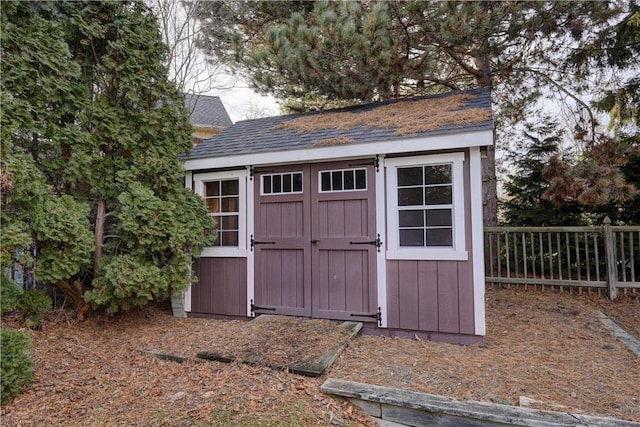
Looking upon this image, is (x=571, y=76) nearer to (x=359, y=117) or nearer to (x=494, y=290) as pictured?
(x=494, y=290)

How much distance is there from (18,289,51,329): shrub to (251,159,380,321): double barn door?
2.34m

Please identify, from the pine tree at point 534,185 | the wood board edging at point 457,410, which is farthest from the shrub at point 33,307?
the pine tree at point 534,185

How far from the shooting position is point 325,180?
4.45 m

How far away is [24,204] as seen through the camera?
3.46m

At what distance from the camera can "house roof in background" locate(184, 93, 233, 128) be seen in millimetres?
10875

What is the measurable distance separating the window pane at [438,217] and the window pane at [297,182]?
1.62m

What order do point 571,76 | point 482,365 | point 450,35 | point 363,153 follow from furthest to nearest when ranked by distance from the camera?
1. point 571,76
2. point 450,35
3. point 363,153
4. point 482,365

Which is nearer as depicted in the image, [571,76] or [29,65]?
[29,65]

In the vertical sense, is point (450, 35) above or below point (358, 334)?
above

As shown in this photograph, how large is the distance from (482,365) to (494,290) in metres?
3.56

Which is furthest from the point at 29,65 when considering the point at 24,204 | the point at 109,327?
the point at 109,327

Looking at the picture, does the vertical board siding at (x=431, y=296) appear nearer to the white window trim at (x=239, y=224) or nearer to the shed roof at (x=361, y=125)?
the shed roof at (x=361, y=125)

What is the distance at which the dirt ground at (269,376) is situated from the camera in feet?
8.18

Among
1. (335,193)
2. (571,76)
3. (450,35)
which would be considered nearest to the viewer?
(335,193)
